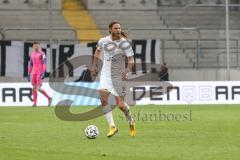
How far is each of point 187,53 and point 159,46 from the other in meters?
2.00

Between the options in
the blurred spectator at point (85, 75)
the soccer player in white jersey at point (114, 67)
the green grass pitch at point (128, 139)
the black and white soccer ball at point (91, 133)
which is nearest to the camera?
the green grass pitch at point (128, 139)

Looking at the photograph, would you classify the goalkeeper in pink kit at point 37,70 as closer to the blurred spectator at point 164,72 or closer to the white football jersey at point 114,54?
the blurred spectator at point 164,72

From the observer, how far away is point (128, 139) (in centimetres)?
1566

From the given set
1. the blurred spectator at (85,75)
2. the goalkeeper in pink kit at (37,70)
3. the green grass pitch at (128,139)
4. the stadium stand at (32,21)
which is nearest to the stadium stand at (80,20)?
the stadium stand at (32,21)

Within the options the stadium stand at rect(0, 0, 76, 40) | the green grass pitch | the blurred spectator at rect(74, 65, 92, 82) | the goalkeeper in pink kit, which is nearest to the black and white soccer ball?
the green grass pitch

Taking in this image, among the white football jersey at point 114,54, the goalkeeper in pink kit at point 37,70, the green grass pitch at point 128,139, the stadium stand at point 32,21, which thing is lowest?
the green grass pitch at point 128,139

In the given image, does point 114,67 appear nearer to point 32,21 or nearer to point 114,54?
point 114,54

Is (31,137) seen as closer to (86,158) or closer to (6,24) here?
(86,158)

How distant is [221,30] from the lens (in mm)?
42250

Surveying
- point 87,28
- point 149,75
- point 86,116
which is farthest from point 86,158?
point 87,28

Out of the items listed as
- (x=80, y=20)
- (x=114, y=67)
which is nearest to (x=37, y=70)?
(x=114, y=67)

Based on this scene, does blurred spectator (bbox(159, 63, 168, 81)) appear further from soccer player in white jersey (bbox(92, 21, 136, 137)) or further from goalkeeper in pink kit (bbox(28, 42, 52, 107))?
soccer player in white jersey (bbox(92, 21, 136, 137))

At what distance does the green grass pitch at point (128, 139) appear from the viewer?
12.7 meters

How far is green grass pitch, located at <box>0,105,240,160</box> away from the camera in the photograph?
12734 mm
